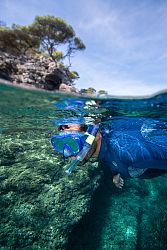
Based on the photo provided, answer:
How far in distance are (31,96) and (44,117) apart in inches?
101

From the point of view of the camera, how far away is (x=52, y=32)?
2883 cm

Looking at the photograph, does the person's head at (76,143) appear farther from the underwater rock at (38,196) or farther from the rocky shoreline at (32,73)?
the rocky shoreline at (32,73)

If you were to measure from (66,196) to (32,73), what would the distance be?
10.7 meters

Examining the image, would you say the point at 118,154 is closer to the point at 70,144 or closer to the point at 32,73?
the point at 70,144

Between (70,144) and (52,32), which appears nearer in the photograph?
(70,144)

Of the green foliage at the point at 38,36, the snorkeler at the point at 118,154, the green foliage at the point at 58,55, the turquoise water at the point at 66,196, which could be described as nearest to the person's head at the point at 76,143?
the snorkeler at the point at 118,154

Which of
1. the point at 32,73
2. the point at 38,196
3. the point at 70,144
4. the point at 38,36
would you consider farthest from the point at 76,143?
the point at 38,36

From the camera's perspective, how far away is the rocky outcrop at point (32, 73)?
621 inches

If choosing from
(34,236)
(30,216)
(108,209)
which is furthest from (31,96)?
(108,209)

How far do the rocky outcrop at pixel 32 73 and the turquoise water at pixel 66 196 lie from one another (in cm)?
391

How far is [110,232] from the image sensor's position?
9.81 m

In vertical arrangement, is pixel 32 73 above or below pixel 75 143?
Result: above

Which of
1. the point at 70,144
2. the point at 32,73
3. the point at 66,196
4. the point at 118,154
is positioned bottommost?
the point at 66,196

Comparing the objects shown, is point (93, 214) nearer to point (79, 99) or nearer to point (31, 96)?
point (79, 99)
